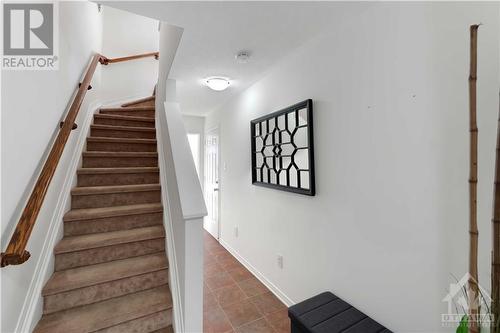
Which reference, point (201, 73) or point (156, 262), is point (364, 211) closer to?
point (156, 262)

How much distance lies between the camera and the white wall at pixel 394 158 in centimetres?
103

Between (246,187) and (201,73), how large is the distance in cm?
151

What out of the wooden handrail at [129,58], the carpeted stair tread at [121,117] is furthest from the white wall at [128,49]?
the carpeted stair tread at [121,117]

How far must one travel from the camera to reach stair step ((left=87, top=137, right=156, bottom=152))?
264 cm

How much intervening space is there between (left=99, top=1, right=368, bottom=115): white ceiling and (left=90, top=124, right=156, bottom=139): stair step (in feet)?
3.08

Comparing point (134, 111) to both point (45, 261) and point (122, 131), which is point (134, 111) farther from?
point (45, 261)

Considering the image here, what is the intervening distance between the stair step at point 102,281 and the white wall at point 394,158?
4.08 feet

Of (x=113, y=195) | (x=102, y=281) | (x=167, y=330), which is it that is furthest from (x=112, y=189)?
(x=167, y=330)

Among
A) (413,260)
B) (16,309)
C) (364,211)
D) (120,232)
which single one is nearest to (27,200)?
(16,309)

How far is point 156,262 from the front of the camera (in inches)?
71.4

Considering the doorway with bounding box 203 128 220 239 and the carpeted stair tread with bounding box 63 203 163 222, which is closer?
the carpeted stair tread with bounding box 63 203 163 222

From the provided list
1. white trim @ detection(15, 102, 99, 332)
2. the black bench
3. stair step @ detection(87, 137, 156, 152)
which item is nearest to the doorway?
stair step @ detection(87, 137, 156, 152)

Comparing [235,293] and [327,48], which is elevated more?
[327,48]
